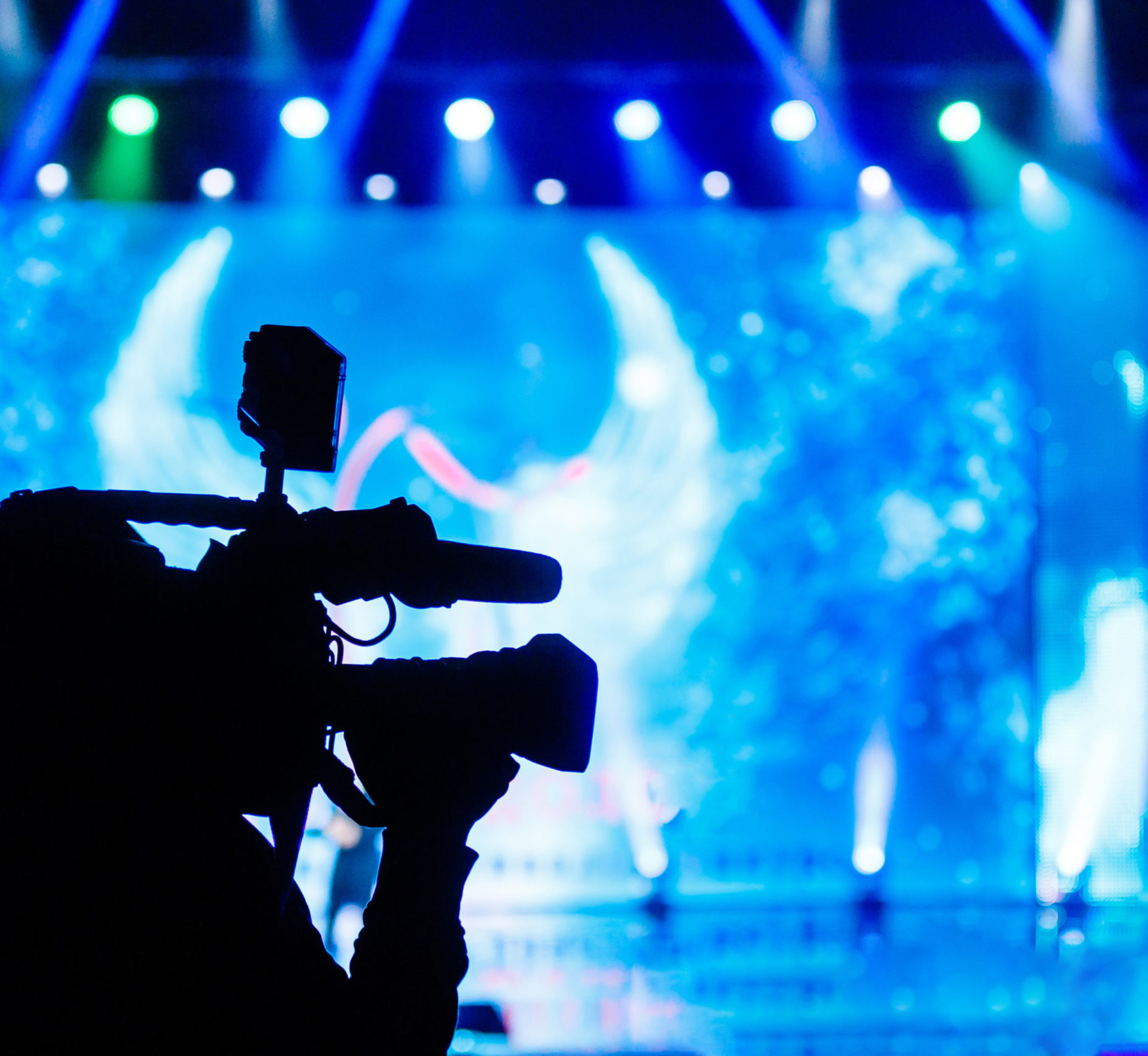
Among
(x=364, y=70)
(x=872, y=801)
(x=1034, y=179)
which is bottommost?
(x=872, y=801)

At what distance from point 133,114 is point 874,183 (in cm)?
216

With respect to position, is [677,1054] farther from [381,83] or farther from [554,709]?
[381,83]

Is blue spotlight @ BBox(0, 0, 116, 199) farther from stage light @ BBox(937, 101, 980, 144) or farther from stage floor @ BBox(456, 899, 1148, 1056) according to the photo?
stage floor @ BBox(456, 899, 1148, 1056)

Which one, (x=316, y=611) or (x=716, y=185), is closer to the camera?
(x=316, y=611)

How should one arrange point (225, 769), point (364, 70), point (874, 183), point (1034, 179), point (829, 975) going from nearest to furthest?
point (225, 769) → point (364, 70) → point (829, 975) → point (874, 183) → point (1034, 179)

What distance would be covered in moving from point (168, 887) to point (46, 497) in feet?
0.57

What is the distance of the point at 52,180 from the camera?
295 cm

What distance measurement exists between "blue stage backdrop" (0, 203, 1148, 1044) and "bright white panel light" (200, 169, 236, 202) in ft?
0.47

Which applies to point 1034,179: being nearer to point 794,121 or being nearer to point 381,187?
point 794,121

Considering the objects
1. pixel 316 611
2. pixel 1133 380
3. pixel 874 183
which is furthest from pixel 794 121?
pixel 316 611

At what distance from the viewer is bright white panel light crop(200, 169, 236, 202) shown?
291 centimetres

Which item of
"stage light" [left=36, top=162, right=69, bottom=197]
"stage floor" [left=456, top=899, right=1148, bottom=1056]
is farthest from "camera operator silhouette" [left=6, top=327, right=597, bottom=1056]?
"stage light" [left=36, top=162, right=69, bottom=197]

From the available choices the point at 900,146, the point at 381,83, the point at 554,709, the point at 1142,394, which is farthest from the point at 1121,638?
the point at 554,709

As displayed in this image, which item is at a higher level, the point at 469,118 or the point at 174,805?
the point at 469,118
